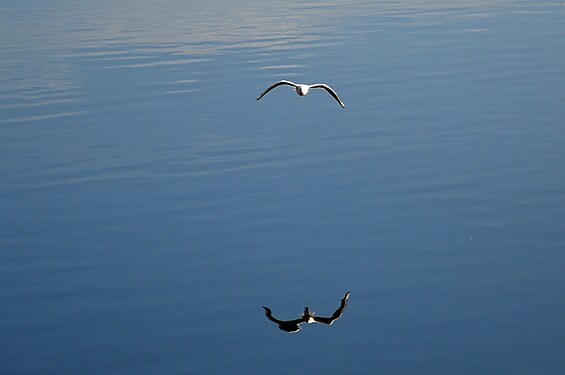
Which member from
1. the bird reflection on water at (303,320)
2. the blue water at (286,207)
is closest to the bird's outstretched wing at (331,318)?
the bird reflection on water at (303,320)

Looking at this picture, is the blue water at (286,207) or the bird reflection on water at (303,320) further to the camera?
the bird reflection on water at (303,320)

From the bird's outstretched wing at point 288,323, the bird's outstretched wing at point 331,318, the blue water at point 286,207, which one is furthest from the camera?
the bird's outstretched wing at point 331,318

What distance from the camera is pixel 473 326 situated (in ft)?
56.5

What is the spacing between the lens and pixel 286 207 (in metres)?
21.8

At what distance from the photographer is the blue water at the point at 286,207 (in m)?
17.0

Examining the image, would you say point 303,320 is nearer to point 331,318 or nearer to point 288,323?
point 288,323

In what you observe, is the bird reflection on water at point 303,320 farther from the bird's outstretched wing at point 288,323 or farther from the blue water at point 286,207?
the blue water at point 286,207

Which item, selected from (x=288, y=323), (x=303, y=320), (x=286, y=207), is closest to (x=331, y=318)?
(x=303, y=320)

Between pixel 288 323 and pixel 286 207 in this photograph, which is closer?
pixel 288 323

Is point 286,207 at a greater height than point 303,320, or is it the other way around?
point 286,207

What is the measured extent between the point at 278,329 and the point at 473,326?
2966 millimetres

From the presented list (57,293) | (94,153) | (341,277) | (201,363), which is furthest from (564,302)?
(94,153)

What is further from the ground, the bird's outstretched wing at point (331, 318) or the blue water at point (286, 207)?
the blue water at point (286, 207)

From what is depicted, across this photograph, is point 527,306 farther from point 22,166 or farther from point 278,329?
point 22,166
